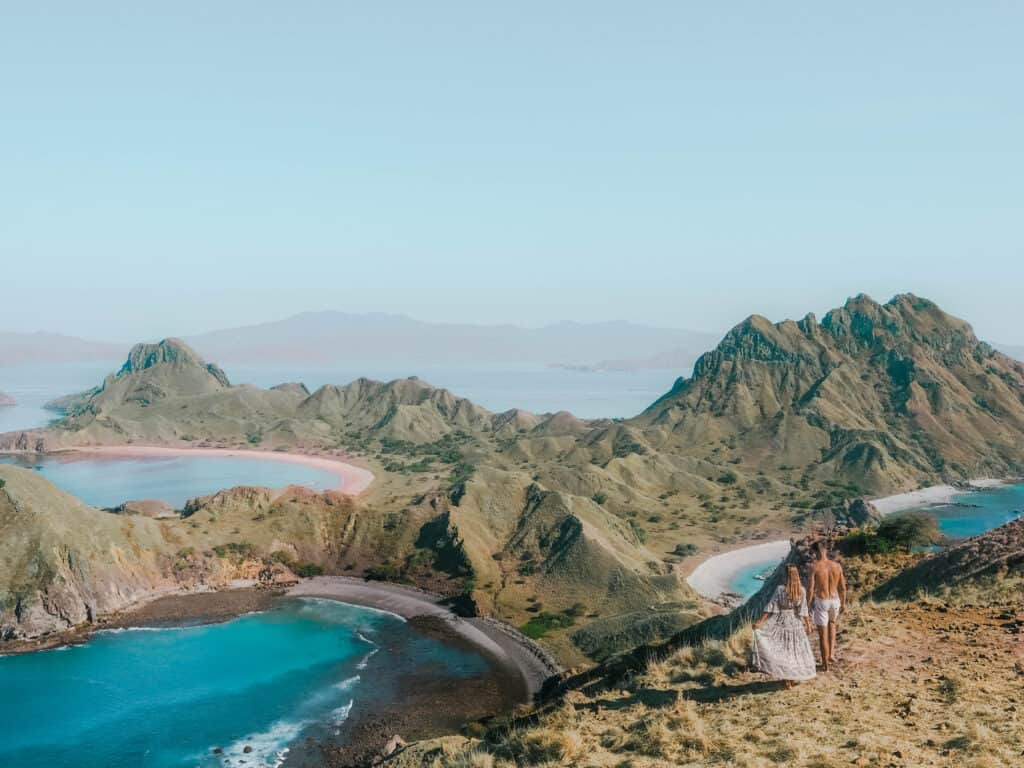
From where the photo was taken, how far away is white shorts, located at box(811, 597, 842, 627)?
20531 millimetres

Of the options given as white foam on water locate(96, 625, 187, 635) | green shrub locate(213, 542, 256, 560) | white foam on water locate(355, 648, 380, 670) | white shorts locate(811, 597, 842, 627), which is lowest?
white foam on water locate(96, 625, 187, 635)

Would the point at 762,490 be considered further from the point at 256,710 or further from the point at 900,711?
the point at 900,711

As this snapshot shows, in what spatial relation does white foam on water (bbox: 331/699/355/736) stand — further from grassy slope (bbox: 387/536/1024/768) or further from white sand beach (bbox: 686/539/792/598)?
white sand beach (bbox: 686/539/792/598)

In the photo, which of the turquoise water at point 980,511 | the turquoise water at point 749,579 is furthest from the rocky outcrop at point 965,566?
the turquoise water at point 980,511

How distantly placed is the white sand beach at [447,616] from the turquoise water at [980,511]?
9542 centimetres

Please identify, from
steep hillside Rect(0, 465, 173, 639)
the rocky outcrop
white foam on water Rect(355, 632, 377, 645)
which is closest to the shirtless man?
the rocky outcrop

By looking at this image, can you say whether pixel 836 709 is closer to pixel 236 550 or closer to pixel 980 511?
pixel 236 550

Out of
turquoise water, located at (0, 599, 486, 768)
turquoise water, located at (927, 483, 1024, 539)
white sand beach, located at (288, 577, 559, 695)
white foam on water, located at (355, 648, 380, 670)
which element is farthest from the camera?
turquoise water, located at (927, 483, 1024, 539)

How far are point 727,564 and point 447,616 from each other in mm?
55069

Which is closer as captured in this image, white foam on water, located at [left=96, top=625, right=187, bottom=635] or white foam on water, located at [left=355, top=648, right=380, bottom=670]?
white foam on water, located at [left=355, top=648, right=380, bottom=670]

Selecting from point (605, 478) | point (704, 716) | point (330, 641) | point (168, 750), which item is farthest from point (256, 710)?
point (605, 478)

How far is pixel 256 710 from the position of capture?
69.4 meters

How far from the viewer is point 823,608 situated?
20.5 m

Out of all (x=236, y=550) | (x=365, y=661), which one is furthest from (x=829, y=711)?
(x=236, y=550)
